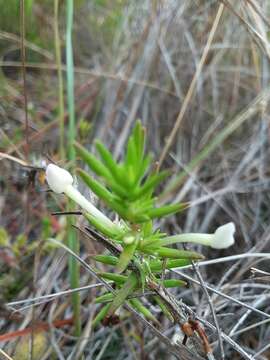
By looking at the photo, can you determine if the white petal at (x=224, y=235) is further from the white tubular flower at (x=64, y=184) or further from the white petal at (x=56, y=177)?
the white petal at (x=56, y=177)

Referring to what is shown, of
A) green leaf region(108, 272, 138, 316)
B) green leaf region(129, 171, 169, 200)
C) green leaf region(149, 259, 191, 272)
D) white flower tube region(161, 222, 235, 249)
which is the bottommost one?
green leaf region(108, 272, 138, 316)

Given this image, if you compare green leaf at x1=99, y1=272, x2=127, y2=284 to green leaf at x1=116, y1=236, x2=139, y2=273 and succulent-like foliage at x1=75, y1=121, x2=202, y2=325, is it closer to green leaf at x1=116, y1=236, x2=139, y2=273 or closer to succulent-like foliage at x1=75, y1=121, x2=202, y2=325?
succulent-like foliage at x1=75, y1=121, x2=202, y2=325

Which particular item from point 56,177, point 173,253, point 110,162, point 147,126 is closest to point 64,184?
point 56,177

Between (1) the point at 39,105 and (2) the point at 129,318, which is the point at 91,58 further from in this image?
(2) the point at 129,318

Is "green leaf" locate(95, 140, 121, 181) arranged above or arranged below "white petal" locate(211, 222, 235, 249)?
above

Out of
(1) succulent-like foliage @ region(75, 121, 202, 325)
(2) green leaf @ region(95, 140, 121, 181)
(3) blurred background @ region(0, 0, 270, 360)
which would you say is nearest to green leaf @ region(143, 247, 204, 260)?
(1) succulent-like foliage @ region(75, 121, 202, 325)

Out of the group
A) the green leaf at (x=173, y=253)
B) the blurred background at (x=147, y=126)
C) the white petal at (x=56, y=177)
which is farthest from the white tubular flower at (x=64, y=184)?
the blurred background at (x=147, y=126)
